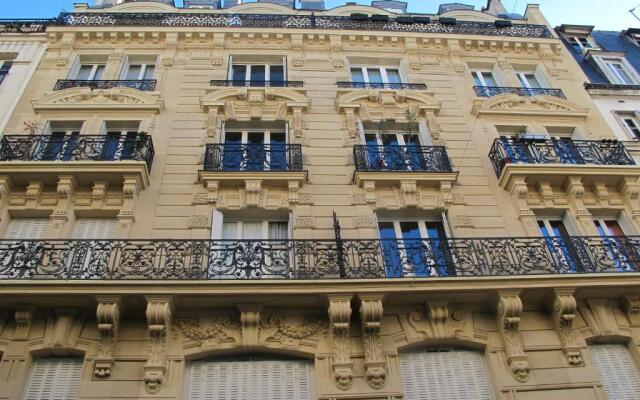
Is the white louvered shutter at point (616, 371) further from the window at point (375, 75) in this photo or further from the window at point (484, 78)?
the window at point (375, 75)

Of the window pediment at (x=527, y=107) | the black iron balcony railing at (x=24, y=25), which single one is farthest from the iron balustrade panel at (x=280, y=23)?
the window pediment at (x=527, y=107)

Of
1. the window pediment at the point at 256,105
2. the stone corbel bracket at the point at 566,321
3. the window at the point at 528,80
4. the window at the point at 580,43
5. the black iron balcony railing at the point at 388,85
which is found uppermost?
the window at the point at 580,43

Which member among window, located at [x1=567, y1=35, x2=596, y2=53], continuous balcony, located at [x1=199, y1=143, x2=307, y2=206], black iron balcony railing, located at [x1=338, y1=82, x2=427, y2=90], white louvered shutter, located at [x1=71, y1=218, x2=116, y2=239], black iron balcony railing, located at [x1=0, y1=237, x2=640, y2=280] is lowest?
black iron balcony railing, located at [x1=0, y1=237, x2=640, y2=280]

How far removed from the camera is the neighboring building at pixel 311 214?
7785 millimetres

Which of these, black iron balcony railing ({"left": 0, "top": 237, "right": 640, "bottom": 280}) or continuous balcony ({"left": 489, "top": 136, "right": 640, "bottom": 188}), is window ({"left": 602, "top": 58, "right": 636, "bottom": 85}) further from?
black iron balcony railing ({"left": 0, "top": 237, "right": 640, "bottom": 280})

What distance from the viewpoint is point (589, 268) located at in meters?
9.02

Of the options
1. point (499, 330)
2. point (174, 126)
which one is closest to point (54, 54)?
point (174, 126)

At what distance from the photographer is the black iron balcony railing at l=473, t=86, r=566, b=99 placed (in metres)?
13.4

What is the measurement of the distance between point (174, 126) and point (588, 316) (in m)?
9.02

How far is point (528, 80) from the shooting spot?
14.6 meters

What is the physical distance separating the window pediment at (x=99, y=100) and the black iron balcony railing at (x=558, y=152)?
773cm

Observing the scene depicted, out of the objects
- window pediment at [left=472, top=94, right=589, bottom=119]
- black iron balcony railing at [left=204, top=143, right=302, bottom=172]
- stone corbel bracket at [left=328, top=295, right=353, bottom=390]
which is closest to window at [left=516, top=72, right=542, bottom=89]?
window pediment at [left=472, top=94, right=589, bottom=119]

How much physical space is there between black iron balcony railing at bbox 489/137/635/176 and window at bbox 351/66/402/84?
149 inches

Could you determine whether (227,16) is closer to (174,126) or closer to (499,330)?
(174,126)
